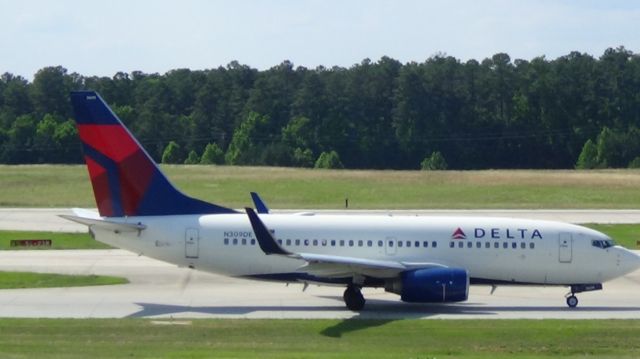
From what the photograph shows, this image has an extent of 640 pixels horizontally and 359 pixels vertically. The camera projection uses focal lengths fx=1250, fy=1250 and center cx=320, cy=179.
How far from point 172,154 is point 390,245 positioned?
103 metres

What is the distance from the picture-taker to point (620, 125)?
441 feet

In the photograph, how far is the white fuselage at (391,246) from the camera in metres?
34.1

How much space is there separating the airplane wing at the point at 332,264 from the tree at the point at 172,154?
3968 inches

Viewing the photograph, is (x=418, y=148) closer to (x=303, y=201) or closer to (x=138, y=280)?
(x=303, y=201)

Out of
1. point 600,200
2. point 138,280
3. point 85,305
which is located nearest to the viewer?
point 85,305

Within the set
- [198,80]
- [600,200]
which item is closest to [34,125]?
[198,80]

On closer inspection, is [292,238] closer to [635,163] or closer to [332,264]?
[332,264]

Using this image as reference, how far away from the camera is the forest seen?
434 ft

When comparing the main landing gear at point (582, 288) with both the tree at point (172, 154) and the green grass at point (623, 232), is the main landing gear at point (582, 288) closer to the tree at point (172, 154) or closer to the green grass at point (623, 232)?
the green grass at point (623, 232)

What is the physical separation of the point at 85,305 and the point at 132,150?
445 centimetres

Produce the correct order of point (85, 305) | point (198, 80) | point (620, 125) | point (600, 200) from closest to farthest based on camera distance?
point (85, 305)
point (600, 200)
point (620, 125)
point (198, 80)

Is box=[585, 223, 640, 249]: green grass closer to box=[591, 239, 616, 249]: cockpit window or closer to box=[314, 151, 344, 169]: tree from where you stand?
box=[591, 239, 616, 249]: cockpit window

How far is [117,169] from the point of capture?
34.4 metres

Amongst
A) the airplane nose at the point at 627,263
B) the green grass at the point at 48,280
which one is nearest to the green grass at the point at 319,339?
the airplane nose at the point at 627,263
